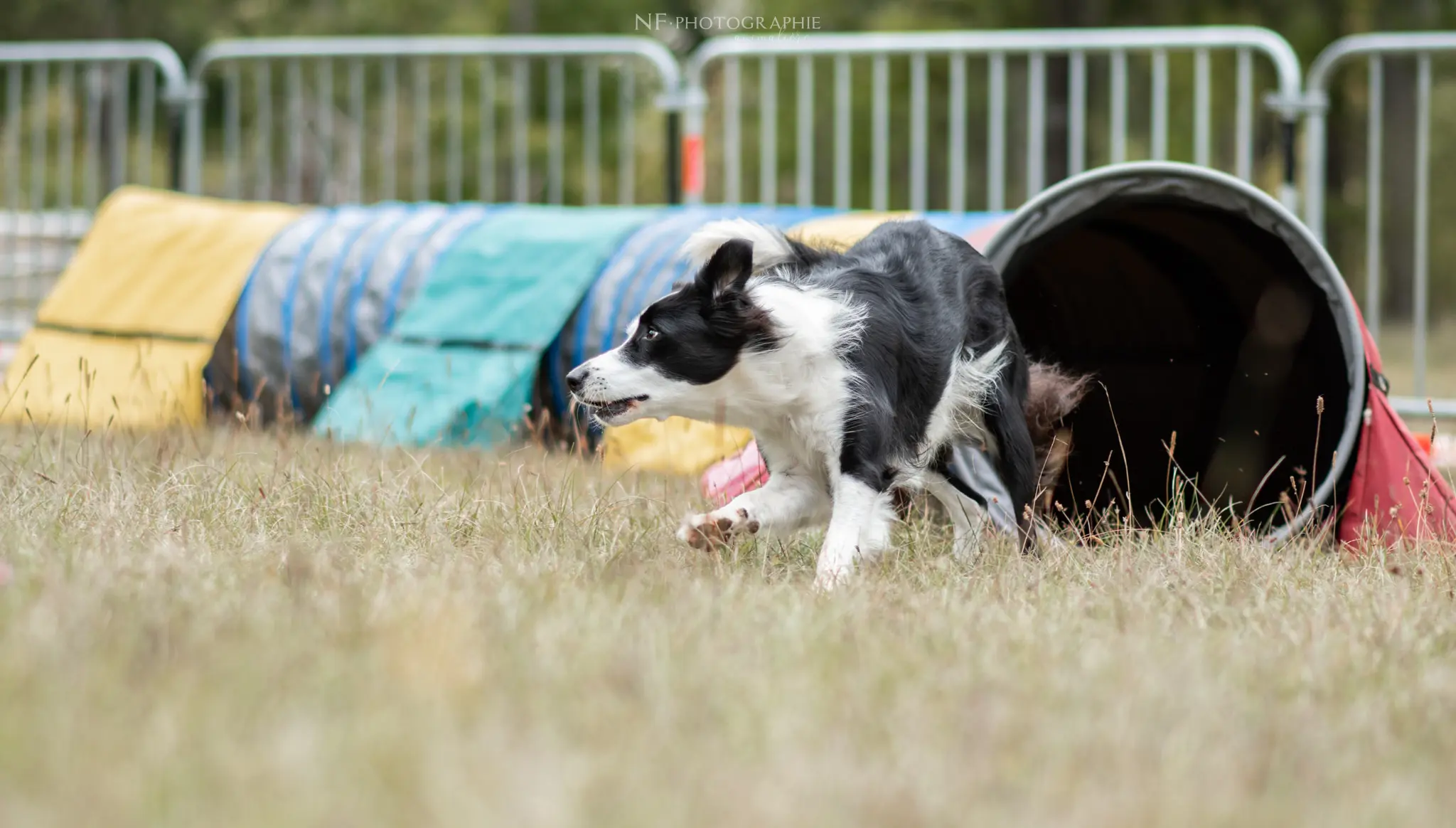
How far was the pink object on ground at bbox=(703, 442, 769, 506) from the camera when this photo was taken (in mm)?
4660

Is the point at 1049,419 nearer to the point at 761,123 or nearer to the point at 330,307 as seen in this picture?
the point at 330,307

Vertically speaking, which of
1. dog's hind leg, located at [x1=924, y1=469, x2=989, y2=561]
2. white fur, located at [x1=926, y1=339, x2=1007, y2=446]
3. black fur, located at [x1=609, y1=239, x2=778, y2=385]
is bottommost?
dog's hind leg, located at [x1=924, y1=469, x2=989, y2=561]

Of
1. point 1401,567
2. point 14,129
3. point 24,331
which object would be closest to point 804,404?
point 1401,567

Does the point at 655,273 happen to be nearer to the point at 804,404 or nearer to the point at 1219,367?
the point at 1219,367

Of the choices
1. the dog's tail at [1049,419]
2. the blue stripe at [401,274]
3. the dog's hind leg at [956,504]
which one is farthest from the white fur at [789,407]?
the blue stripe at [401,274]

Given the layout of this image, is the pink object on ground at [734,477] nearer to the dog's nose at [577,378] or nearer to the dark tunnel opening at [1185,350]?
the dog's nose at [577,378]

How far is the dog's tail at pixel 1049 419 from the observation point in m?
4.72

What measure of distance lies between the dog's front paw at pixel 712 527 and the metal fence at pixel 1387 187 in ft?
12.7

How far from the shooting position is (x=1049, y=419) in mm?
4750

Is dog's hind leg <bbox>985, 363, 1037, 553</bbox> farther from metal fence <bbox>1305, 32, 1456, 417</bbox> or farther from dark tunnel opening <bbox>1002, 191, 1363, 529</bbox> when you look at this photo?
metal fence <bbox>1305, 32, 1456, 417</bbox>

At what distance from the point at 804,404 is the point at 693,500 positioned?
36.6 inches

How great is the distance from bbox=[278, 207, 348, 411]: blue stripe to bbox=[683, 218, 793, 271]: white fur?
339 cm

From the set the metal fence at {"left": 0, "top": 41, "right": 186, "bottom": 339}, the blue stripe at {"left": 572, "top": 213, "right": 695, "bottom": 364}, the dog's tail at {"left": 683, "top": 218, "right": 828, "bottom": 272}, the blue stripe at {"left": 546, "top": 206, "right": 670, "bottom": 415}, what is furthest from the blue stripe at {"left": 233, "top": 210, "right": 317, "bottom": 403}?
the dog's tail at {"left": 683, "top": 218, "right": 828, "bottom": 272}

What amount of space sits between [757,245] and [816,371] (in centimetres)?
43
